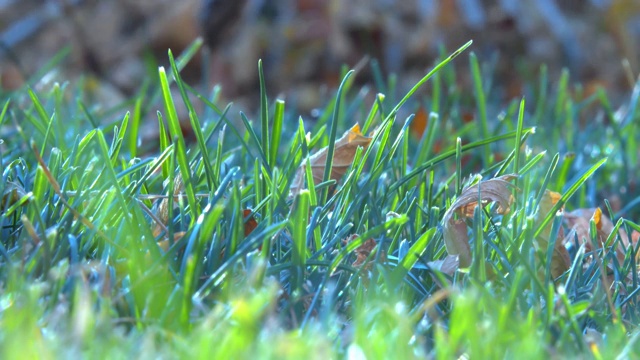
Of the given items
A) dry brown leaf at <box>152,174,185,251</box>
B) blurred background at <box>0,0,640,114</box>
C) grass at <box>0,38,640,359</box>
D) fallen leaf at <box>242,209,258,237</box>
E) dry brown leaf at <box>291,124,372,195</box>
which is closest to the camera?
grass at <box>0,38,640,359</box>

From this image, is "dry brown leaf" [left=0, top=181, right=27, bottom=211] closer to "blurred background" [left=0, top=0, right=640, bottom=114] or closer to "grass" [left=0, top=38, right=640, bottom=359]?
"grass" [left=0, top=38, right=640, bottom=359]

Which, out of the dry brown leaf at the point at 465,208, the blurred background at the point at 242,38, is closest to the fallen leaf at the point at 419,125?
the blurred background at the point at 242,38

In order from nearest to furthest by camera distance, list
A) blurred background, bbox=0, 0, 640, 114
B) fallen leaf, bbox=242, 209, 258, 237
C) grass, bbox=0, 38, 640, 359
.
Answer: grass, bbox=0, 38, 640, 359
fallen leaf, bbox=242, 209, 258, 237
blurred background, bbox=0, 0, 640, 114

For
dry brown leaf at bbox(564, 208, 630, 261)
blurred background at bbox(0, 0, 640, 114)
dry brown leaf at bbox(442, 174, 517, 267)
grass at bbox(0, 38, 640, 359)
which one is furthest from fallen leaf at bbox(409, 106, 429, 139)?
dry brown leaf at bbox(442, 174, 517, 267)

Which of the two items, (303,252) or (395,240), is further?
(395,240)

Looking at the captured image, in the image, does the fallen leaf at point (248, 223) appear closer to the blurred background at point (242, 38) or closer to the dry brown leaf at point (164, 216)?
the dry brown leaf at point (164, 216)

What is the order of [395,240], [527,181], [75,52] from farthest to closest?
[75,52] < [527,181] < [395,240]

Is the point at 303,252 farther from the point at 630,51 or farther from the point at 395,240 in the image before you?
the point at 630,51

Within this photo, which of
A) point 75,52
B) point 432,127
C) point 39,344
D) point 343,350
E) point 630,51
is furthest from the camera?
point 630,51

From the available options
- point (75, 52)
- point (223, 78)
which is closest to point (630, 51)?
point (223, 78)
